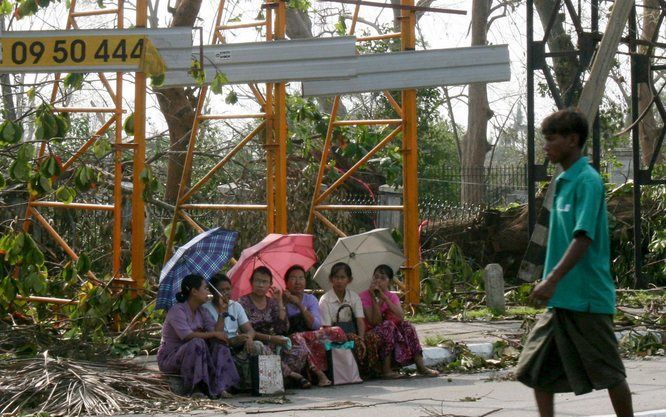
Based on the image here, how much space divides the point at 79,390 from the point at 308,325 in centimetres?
259

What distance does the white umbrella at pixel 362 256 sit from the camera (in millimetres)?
11156

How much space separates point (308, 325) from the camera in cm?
1037

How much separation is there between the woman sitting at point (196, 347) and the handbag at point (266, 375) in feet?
0.52

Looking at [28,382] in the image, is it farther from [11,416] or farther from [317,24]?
[317,24]

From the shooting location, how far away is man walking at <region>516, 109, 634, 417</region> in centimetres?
570

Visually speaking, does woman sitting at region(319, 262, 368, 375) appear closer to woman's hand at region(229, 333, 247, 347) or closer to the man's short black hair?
woman's hand at region(229, 333, 247, 347)

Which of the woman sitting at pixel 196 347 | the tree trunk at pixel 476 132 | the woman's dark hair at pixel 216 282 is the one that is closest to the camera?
the woman sitting at pixel 196 347

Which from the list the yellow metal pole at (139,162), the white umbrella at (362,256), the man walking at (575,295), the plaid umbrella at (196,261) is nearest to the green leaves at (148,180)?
the yellow metal pole at (139,162)

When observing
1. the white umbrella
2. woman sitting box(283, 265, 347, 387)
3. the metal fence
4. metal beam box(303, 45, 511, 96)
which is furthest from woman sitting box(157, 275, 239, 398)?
the metal fence

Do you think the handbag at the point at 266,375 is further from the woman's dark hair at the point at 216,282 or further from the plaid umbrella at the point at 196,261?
the plaid umbrella at the point at 196,261

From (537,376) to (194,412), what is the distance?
331 centimetres

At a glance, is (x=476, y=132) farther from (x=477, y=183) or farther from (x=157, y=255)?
(x=157, y=255)

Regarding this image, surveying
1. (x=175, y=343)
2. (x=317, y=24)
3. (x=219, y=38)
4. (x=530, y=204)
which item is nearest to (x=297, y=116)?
(x=219, y=38)

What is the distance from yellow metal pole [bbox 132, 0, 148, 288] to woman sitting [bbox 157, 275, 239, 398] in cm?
208
